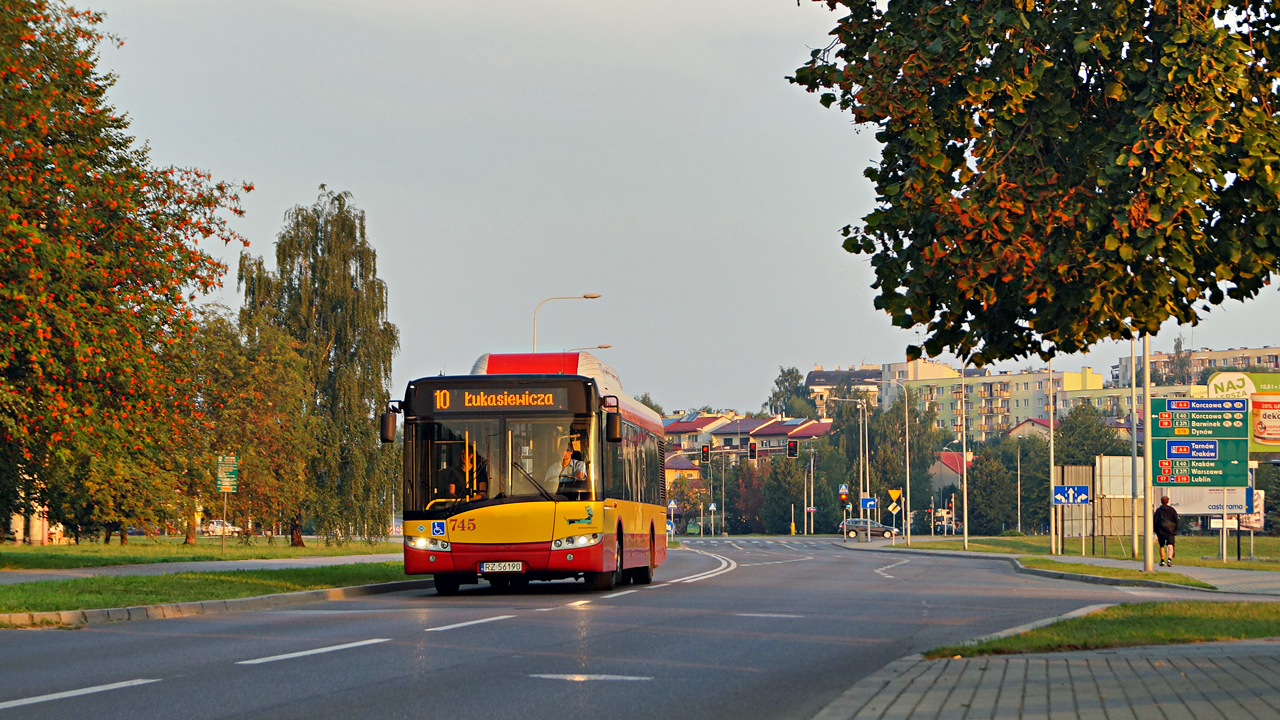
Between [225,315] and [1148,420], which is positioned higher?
[225,315]

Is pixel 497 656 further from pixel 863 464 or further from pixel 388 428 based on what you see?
pixel 863 464

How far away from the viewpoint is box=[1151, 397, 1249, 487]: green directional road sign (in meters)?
33.0

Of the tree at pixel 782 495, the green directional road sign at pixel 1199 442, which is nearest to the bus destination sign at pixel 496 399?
the green directional road sign at pixel 1199 442

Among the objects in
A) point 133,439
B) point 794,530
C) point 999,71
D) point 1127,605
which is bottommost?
point 794,530

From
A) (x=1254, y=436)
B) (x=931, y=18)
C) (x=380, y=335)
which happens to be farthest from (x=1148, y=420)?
(x=380, y=335)

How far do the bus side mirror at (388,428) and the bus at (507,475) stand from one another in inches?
4.6

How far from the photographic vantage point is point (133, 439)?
2725 centimetres

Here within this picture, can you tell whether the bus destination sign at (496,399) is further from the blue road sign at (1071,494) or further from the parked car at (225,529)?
the blue road sign at (1071,494)

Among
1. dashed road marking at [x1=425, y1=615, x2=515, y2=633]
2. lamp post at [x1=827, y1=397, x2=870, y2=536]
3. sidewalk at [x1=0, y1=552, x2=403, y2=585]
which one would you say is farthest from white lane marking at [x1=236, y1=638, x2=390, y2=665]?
lamp post at [x1=827, y1=397, x2=870, y2=536]

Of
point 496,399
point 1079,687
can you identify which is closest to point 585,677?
point 1079,687

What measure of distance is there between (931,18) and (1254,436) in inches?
1582

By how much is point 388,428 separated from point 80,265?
8934 millimetres

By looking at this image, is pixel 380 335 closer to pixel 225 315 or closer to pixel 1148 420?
pixel 225 315

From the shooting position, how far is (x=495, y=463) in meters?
20.3
